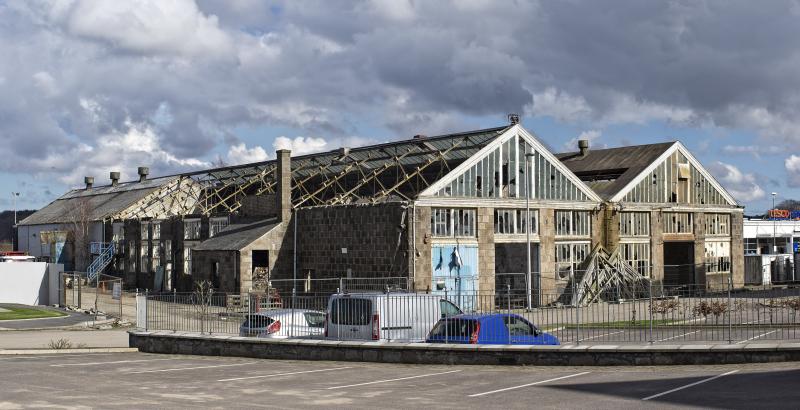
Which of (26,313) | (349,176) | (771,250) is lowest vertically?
(26,313)

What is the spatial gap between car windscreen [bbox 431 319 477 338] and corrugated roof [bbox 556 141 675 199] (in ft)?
117

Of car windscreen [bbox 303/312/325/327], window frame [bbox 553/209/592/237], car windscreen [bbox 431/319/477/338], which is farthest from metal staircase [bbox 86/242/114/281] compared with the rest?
car windscreen [bbox 431/319/477/338]

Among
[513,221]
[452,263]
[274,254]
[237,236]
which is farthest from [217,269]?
[513,221]

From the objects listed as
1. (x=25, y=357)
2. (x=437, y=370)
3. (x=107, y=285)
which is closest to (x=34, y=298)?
(x=107, y=285)

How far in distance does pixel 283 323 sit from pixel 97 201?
5944 cm

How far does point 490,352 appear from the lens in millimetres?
22938

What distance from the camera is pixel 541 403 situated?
16.4 m

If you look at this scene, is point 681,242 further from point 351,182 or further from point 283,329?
point 283,329

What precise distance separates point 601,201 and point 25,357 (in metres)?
37.1

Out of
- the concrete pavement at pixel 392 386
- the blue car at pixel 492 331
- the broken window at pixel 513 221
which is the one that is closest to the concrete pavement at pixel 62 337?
the concrete pavement at pixel 392 386

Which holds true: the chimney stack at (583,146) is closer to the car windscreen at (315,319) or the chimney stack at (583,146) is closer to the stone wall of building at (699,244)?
the stone wall of building at (699,244)

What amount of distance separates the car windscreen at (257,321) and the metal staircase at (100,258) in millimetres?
42983

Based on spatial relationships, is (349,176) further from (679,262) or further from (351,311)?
(351,311)

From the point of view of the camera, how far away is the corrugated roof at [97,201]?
7438 centimetres
